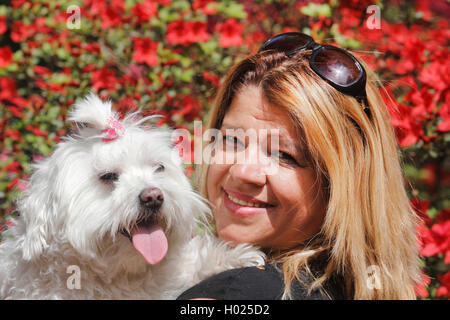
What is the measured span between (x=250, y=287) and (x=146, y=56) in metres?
2.03

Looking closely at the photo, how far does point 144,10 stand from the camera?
319 centimetres

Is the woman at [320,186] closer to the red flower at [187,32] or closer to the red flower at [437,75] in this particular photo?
the red flower at [437,75]

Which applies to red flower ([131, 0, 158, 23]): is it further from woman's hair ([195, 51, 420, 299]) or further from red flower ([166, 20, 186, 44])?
woman's hair ([195, 51, 420, 299])

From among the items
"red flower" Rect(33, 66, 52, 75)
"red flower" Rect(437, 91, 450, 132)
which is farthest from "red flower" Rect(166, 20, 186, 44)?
"red flower" Rect(437, 91, 450, 132)

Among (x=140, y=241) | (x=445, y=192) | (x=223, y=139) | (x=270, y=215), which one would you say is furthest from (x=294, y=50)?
(x=445, y=192)

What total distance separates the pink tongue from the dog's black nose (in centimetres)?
11

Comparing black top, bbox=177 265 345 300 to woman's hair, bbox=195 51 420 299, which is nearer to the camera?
black top, bbox=177 265 345 300

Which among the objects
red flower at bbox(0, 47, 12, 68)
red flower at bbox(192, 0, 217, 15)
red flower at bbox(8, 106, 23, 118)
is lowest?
red flower at bbox(8, 106, 23, 118)

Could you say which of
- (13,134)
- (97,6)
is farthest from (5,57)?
(97,6)

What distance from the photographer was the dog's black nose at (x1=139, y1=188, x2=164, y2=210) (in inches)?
72.6

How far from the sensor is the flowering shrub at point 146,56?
10.1 feet

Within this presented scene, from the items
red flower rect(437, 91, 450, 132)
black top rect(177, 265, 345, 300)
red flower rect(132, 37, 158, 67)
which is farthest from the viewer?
red flower rect(132, 37, 158, 67)
